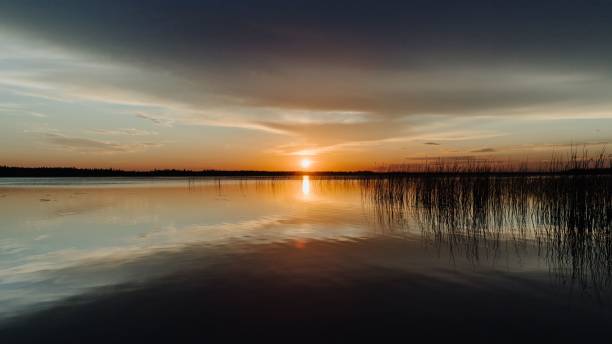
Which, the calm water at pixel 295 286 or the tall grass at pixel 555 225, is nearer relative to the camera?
the calm water at pixel 295 286

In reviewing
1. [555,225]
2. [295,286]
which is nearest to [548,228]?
[555,225]

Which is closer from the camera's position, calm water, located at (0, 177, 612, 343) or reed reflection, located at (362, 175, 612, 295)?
calm water, located at (0, 177, 612, 343)

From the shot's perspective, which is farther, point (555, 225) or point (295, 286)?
point (555, 225)

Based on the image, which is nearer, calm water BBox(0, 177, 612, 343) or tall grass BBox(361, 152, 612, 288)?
calm water BBox(0, 177, 612, 343)

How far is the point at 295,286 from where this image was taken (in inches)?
213

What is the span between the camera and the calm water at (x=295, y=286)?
400 centimetres

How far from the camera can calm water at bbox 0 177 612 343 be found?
4.00 meters

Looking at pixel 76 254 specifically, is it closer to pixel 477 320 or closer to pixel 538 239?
pixel 477 320

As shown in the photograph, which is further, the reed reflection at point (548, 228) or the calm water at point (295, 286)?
the reed reflection at point (548, 228)

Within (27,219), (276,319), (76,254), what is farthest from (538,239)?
(27,219)

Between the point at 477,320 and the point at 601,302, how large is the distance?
205 centimetres

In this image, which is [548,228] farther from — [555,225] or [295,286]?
[295,286]

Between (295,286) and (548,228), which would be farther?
(548,228)

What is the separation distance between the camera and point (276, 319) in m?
4.25
